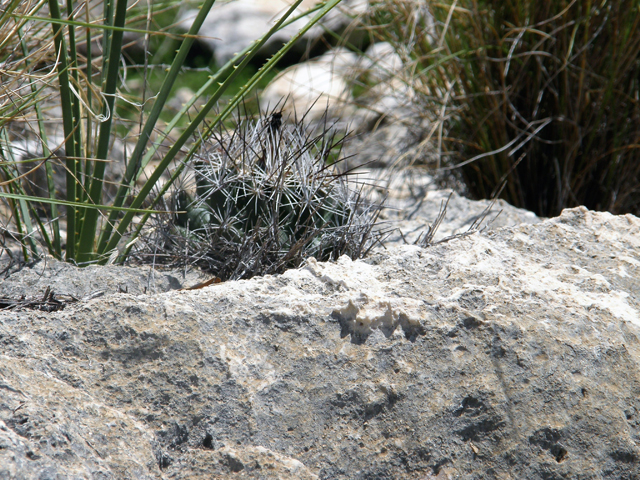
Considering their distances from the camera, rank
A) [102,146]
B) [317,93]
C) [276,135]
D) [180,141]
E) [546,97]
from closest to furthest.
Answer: [180,141]
[102,146]
[276,135]
[546,97]
[317,93]

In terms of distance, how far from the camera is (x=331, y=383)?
92 cm

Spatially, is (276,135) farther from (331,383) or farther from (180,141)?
(331,383)

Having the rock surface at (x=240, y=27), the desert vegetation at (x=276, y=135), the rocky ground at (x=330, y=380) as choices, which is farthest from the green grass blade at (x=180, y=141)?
the rock surface at (x=240, y=27)

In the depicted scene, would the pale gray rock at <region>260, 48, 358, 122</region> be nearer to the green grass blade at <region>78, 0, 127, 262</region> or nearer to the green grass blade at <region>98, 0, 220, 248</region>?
the green grass blade at <region>98, 0, 220, 248</region>

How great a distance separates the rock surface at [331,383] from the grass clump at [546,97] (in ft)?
4.57

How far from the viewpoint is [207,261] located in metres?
1.44

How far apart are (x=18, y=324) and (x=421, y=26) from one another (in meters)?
2.38

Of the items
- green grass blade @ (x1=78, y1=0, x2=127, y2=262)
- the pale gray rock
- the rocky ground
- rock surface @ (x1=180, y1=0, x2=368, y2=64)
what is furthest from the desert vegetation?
rock surface @ (x1=180, y1=0, x2=368, y2=64)

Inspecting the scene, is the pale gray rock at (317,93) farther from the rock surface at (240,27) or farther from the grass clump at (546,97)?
the rock surface at (240,27)

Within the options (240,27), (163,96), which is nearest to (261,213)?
(163,96)

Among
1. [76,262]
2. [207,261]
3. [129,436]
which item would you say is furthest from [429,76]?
[129,436]

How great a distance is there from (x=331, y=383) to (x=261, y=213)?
0.60 m

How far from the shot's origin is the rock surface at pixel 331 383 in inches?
33.3

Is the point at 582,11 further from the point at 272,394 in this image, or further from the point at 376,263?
the point at 272,394
